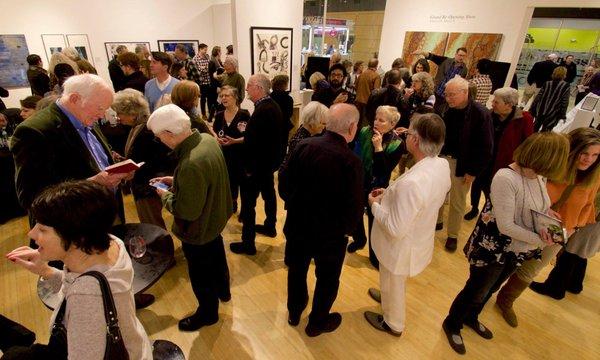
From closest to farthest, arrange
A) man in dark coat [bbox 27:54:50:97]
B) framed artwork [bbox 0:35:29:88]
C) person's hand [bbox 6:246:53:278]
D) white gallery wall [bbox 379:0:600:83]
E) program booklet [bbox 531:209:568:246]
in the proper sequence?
person's hand [bbox 6:246:53:278], program booklet [bbox 531:209:568:246], man in dark coat [bbox 27:54:50:97], white gallery wall [bbox 379:0:600:83], framed artwork [bbox 0:35:29:88]

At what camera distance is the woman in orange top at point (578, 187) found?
6.56ft

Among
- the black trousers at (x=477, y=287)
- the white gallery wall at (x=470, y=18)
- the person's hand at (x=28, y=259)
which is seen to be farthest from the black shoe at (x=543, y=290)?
the white gallery wall at (x=470, y=18)

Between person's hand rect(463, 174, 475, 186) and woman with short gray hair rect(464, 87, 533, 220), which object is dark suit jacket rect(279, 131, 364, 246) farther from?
woman with short gray hair rect(464, 87, 533, 220)

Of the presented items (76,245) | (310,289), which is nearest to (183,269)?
(310,289)

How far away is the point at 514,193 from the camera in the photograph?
182 cm

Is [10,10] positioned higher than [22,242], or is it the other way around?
[10,10]

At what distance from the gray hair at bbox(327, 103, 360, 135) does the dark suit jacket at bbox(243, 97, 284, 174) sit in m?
1.07

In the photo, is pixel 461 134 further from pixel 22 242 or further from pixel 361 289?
pixel 22 242

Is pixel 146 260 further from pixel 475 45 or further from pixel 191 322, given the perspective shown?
pixel 475 45

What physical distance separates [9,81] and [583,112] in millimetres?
10696

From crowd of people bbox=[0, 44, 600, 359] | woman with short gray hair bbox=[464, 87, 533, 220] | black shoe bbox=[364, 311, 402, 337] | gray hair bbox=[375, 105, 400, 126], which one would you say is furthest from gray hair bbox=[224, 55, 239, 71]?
black shoe bbox=[364, 311, 402, 337]

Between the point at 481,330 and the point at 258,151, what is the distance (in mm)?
2375

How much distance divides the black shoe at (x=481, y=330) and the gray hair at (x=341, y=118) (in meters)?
1.95

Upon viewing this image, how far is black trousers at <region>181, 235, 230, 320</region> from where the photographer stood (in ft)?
6.86
